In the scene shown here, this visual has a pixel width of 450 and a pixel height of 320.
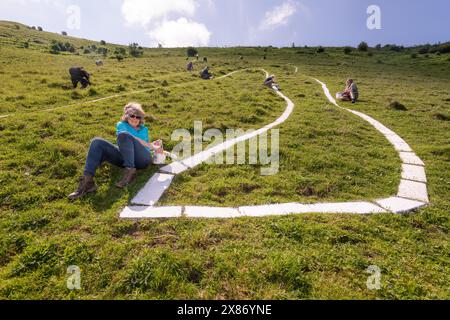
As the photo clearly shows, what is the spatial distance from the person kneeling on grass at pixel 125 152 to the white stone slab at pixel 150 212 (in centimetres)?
113

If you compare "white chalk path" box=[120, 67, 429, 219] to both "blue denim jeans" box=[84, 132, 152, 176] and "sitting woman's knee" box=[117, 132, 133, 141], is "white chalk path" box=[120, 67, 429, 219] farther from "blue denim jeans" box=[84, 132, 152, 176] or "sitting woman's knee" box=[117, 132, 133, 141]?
"sitting woman's knee" box=[117, 132, 133, 141]

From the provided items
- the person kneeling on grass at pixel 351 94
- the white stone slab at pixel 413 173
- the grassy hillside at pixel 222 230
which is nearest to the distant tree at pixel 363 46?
the person kneeling on grass at pixel 351 94

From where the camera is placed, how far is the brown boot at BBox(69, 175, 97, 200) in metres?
6.53

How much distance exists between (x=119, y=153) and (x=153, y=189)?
1342mm

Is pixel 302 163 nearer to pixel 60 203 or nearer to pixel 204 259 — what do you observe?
pixel 204 259

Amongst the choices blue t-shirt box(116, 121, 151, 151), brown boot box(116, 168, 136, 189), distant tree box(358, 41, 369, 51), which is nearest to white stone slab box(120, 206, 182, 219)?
brown boot box(116, 168, 136, 189)

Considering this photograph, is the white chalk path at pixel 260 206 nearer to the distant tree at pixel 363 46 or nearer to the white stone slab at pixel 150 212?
the white stone slab at pixel 150 212

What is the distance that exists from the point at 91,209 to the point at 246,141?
6472mm

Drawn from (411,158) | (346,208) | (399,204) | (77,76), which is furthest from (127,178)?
(77,76)

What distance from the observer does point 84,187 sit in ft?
21.8

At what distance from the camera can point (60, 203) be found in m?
6.30

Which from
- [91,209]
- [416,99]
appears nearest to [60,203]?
[91,209]

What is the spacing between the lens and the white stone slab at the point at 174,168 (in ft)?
26.6
